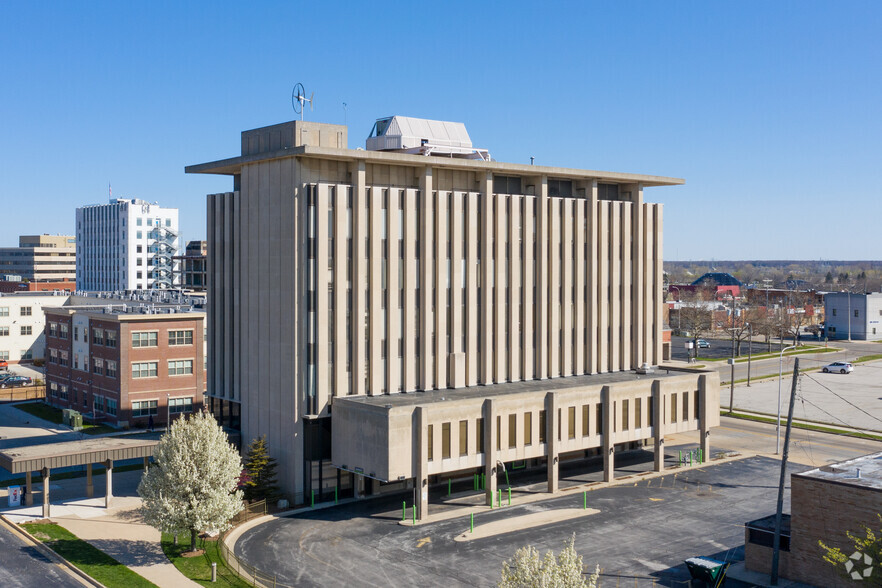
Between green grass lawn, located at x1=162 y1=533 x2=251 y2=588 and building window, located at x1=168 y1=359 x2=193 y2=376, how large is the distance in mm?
34440

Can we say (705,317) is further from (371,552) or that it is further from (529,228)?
(371,552)

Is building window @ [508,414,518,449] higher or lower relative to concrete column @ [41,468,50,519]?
higher

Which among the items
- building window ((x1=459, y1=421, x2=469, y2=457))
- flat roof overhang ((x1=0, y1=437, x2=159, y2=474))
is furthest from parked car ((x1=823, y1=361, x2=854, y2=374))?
flat roof overhang ((x1=0, y1=437, x2=159, y2=474))

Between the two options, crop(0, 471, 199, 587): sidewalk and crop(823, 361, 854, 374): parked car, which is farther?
crop(823, 361, 854, 374): parked car

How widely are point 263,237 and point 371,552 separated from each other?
869 inches

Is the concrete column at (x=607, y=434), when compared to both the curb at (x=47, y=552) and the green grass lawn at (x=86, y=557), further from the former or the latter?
the curb at (x=47, y=552)

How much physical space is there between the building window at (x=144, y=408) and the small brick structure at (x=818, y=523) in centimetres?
5460

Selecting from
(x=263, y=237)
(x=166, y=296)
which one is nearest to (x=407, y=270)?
(x=263, y=237)

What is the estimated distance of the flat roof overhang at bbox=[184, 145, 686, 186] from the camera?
2007 inches

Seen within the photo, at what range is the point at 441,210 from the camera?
183 feet

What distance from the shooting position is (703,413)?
205ft

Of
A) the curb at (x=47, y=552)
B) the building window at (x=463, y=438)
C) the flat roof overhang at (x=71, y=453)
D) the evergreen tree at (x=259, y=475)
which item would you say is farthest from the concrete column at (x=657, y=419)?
the curb at (x=47, y=552)

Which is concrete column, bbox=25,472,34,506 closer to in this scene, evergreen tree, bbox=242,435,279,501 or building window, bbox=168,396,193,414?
evergreen tree, bbox=242,435,279,501

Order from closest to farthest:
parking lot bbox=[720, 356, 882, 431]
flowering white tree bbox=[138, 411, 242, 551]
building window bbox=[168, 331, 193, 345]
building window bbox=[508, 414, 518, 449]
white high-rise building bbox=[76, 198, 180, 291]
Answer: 1. flowering white tree bbox=[138, 411, 242, 551]
2. building window bbox=[508, 414, 518, 449]
3. building window bbox=[168, 331, 193, 345]
4. parking lot bbox=[720, 356, 882, 431]
5. white high-rise building bbox=[76, 198, 180, 291]
